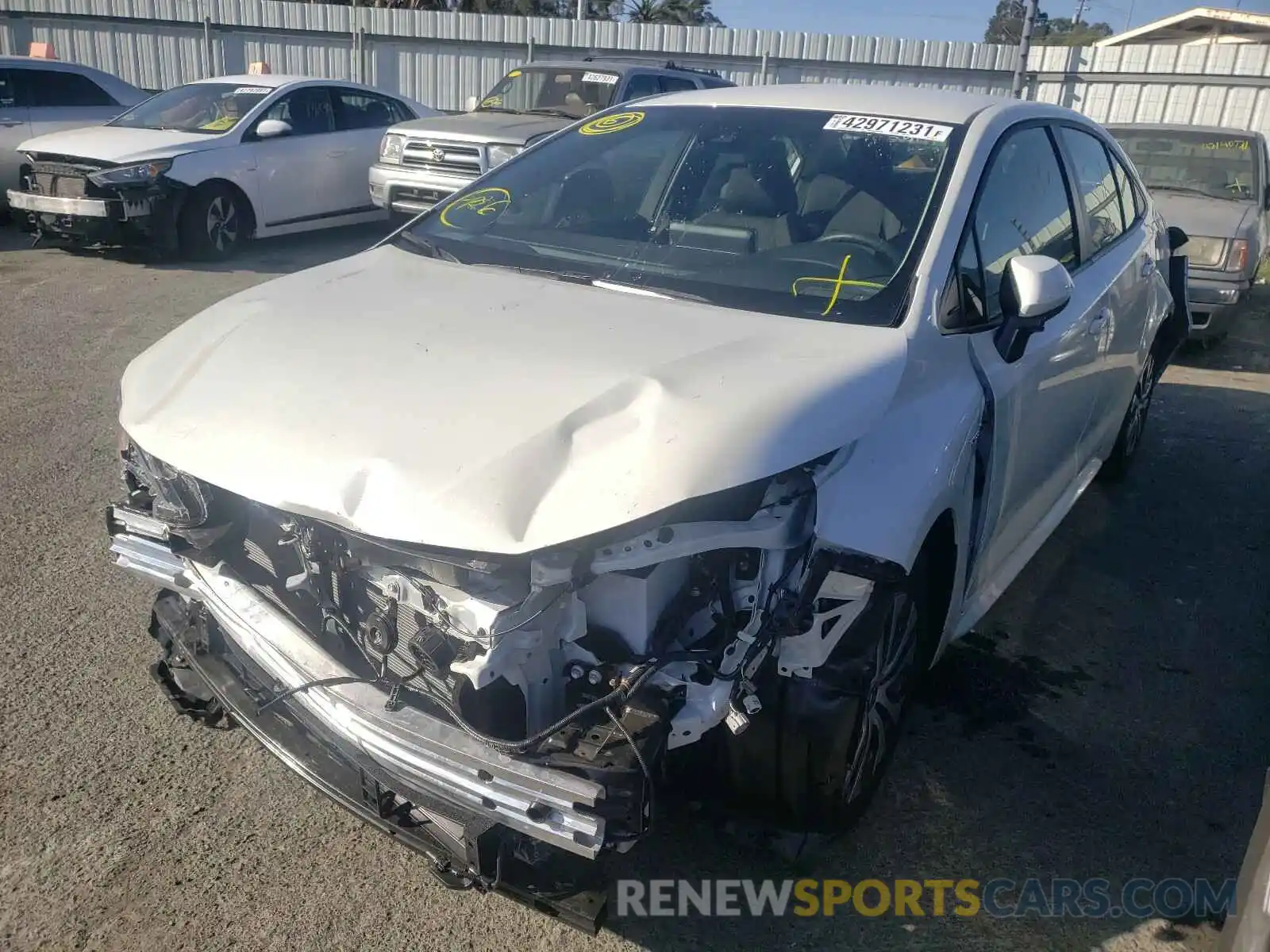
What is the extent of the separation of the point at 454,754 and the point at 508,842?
0.22 m

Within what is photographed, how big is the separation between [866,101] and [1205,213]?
6022 millimetres

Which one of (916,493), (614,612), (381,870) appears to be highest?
(916,493)

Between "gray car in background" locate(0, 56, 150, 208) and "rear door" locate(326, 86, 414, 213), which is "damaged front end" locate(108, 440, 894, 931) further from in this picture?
"gray car in background" locate(0, 56, 150, 208)

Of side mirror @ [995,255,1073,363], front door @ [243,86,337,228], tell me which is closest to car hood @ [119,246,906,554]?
side mirror @ [995,255,1073,363]

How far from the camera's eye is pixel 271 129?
9.84 metres

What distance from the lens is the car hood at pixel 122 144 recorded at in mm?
9078

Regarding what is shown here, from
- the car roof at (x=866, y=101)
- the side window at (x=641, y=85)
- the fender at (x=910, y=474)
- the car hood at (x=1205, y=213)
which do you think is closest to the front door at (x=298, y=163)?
the side window at (x=641, y=85)

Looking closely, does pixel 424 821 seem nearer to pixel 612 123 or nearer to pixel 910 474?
pixel 910 474

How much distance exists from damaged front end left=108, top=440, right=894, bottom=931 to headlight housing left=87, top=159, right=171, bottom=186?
755cm

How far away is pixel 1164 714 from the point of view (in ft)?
11.5

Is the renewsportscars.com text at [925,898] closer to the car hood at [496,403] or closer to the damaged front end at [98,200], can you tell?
the car hood at [496,403]

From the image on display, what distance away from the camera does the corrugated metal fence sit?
19062mm

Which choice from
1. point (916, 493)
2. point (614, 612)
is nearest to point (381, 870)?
point (614, 612)

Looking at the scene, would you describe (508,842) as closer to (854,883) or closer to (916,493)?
(854,883)
